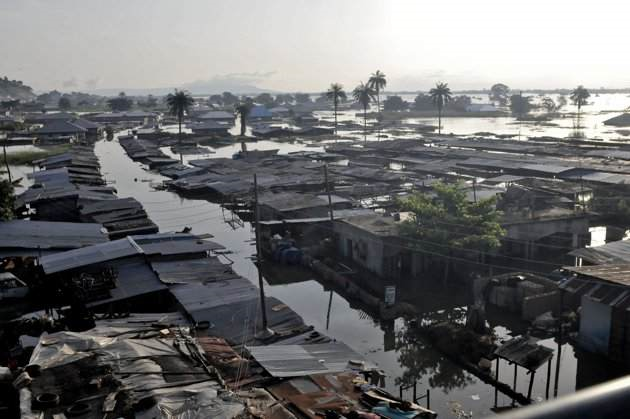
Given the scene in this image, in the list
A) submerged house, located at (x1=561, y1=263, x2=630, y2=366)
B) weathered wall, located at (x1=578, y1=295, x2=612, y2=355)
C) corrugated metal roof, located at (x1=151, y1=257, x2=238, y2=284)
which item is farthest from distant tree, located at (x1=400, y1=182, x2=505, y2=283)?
corrugated metal roof, located at (x1=151, y1=257, x2=238, y2=284)

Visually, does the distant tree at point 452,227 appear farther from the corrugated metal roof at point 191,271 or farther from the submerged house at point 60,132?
the submerged house at point 60,132

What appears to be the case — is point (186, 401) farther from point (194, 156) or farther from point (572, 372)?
point (194, 156)

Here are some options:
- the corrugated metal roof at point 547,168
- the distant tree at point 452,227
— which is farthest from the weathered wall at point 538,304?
the corrugated metal roof at point 547,168

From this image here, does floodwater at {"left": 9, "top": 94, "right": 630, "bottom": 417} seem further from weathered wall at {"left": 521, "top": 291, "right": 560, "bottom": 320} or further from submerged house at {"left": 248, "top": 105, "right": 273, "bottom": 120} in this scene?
submerged house at {"left": 248, "top": 105, "right": 273, "bottom": 120}

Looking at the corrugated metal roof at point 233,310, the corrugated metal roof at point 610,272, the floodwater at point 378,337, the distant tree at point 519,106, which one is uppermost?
the distant tree at point 519,106

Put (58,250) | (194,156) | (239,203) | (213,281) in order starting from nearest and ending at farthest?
1. (213,281)
2. (58,250)
3. (239,203)
4. (194,156)

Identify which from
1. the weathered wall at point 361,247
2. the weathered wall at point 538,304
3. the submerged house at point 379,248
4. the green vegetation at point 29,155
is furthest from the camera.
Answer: the green vegetation at point 29,155

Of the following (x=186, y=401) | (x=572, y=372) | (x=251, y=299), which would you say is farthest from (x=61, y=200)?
(x=572, y=372)
